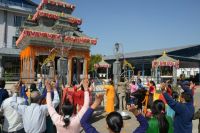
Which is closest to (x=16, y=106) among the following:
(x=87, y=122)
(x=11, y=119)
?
(x=11, y=119)

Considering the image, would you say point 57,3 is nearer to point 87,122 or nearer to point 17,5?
point 17,5

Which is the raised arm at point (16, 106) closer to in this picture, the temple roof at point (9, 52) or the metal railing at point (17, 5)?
the temple roof at point (9, 52)

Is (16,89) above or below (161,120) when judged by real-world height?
above

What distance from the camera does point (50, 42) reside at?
22203 mm

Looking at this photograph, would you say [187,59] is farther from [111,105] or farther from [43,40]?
[111,105]

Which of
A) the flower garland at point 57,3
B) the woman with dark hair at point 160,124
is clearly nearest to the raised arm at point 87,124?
the woman with dark hair at point 160,124

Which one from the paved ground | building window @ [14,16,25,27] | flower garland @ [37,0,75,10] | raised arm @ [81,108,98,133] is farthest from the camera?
building window @ [14,16,25,27]

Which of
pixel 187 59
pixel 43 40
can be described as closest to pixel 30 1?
pixel 43 40

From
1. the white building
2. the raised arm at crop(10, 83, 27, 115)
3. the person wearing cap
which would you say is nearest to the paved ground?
the person wearing cap

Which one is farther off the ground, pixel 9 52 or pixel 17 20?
pixel 17 20

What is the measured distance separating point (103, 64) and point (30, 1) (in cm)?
1613

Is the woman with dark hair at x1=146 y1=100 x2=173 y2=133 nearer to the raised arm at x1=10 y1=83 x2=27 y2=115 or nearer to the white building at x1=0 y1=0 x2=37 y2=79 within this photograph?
the raised arm at x1=10 y1=83 x2=27 y2=115

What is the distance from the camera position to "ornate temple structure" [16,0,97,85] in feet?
68.6

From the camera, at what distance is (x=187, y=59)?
31422 mm
